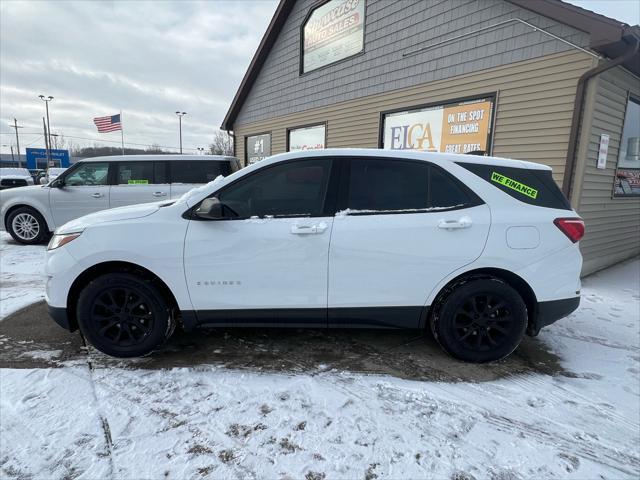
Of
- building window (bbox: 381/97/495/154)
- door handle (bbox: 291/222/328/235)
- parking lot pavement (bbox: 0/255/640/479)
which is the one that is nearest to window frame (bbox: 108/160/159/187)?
parking lot pavement (bbox: 0/255/640/479)

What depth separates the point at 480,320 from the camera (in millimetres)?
3035

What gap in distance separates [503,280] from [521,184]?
0.79 meters

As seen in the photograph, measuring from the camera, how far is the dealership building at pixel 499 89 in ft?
17.6

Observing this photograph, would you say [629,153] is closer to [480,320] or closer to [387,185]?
[480,320]

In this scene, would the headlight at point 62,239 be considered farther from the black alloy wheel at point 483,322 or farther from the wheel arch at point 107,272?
the black alloy wheel at point 483,322

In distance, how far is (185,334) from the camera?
362 centimetres

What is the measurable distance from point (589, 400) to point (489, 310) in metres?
0.88

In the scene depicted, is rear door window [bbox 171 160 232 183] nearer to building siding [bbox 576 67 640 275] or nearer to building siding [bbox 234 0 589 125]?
building siding [bbox 234 0 589 125]

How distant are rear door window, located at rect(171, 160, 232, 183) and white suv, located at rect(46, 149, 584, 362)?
14.9ft

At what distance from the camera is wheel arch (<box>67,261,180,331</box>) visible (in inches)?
118

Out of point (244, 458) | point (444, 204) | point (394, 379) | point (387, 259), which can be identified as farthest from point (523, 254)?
point (244, 458)

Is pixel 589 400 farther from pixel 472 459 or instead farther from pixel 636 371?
pixel 472 459

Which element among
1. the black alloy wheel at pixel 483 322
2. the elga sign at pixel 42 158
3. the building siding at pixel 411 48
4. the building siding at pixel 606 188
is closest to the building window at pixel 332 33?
the building siding at pixel 411 48

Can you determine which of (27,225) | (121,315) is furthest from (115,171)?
(121,315)
